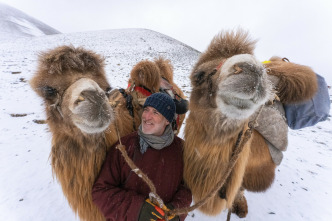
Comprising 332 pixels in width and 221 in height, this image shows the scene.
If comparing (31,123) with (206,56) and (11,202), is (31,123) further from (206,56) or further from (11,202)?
(206,56)

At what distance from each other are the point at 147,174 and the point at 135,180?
10cm

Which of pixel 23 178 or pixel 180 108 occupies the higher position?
pixel 180 108

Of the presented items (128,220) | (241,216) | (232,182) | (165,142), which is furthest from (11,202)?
(241,216)

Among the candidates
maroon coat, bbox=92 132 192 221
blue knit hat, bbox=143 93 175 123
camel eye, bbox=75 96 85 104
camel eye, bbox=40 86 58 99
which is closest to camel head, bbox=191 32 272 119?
blue knit hat, bbox=143 93 175 123

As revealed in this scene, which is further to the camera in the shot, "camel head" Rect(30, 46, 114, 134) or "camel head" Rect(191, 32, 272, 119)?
"camel head" Rect(30, 46, 114, 134)

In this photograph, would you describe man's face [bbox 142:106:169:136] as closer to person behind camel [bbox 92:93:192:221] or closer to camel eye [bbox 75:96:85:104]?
person behind camel [bbox 92:93:192:221]

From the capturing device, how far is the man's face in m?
1.57

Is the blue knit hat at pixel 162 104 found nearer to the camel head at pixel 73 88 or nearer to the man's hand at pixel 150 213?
the camel head at pixel 73 88

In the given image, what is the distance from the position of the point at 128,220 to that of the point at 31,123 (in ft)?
18.0

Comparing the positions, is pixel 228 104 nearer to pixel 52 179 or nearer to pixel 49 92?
pixel 49 92

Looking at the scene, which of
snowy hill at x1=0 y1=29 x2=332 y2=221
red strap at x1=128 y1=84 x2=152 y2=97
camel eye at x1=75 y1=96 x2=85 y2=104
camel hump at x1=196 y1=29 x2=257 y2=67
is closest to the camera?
camel eye at x1=75 y1=96 x2=85 y2=104

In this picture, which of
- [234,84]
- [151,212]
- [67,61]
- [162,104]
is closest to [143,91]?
[162,104]

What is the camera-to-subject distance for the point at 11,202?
9.21ft

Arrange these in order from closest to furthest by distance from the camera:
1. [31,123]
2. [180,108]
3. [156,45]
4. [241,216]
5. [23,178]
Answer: [180,108]
[241,216]
[23,178]
[31,123]
[156,45]
